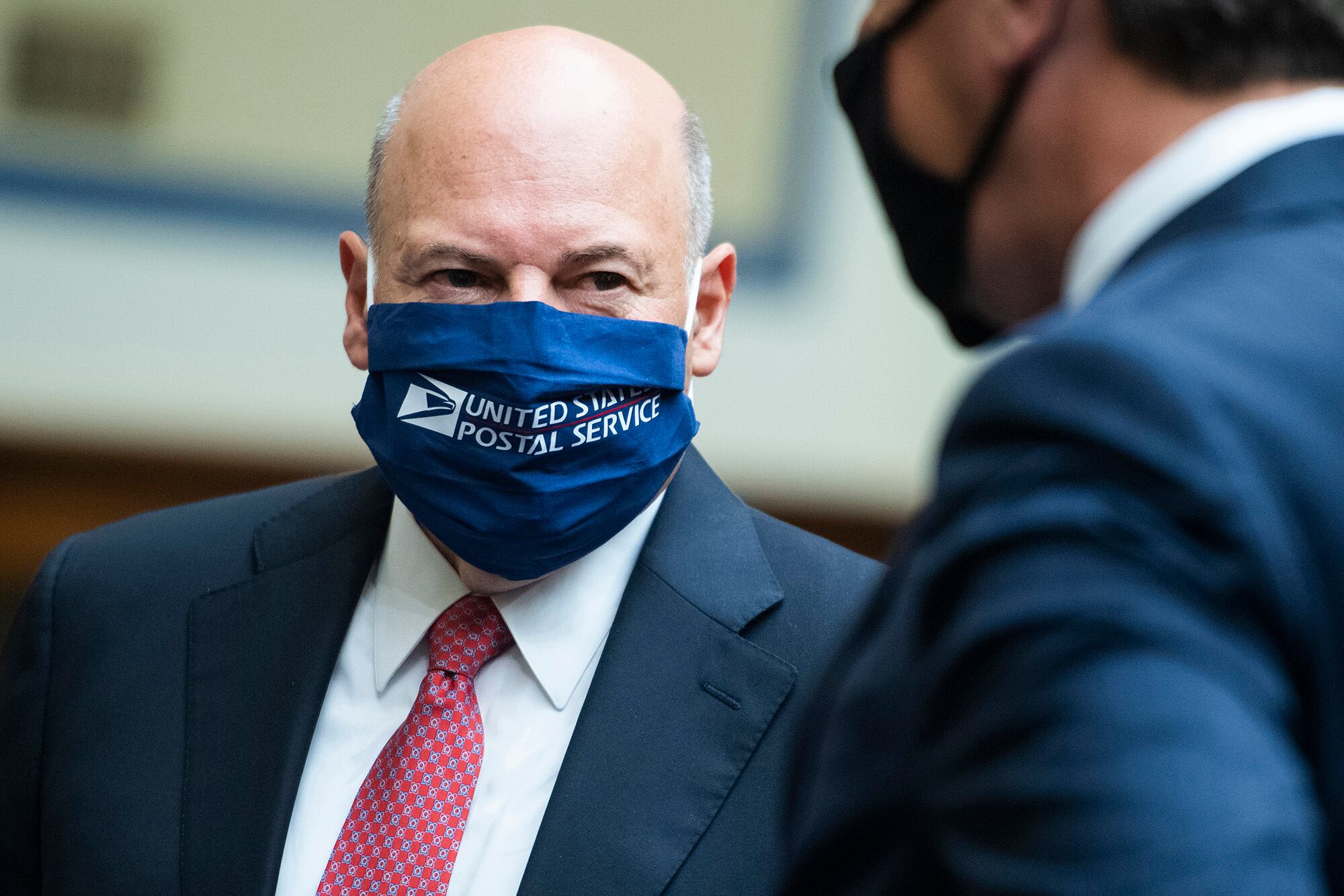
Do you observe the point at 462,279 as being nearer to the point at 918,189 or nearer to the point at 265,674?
the point at 265,674

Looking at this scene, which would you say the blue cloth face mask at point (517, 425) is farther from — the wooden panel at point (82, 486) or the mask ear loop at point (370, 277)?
the wooden panel at point (82, 486)

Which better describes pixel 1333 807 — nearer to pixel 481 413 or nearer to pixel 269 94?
pixel 481 413

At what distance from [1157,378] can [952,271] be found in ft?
1.41

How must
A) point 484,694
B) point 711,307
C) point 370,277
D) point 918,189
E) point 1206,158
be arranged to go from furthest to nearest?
point 711,307, point 370,277, point 484,694, point 918,189, point 1206,158

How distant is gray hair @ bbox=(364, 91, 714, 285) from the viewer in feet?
6.50

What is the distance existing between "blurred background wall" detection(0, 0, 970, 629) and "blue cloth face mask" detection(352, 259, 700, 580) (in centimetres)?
294

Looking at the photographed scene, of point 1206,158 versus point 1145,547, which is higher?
point 1206,158

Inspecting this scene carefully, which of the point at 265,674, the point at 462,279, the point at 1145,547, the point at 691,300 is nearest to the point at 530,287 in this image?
the point at 462,279

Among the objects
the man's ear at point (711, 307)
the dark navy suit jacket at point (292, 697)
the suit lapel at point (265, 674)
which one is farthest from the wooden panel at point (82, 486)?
the man's ear at point (711, 307)

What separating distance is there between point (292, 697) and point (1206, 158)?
4.55ft

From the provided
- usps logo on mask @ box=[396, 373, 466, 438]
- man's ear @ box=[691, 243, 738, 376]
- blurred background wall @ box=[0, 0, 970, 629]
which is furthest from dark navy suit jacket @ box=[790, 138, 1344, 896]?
blurred background wall @ box=[0, 0, 970, 629]

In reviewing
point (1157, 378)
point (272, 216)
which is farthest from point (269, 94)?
point (1157, 378)

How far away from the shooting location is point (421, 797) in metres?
1.68

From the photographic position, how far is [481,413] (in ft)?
5.62
